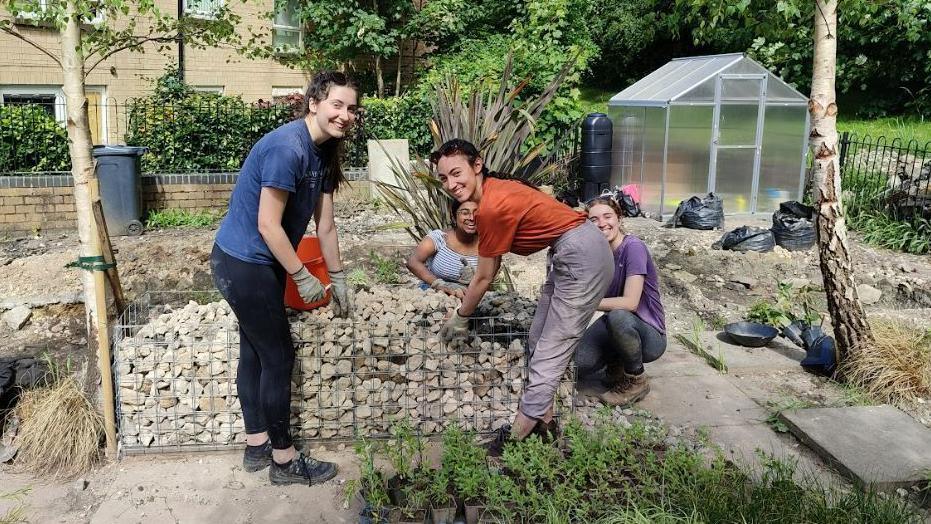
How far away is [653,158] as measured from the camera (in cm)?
1070

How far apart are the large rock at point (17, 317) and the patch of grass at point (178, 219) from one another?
315 cm

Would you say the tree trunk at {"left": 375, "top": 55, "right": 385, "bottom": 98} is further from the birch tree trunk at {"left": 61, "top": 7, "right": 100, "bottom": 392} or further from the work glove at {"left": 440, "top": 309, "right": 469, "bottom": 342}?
the work glove at {"left": 440, "top": 309, "right": 469, "bottom": 342}

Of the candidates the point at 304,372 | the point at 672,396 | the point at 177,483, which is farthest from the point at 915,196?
the point at 177,483

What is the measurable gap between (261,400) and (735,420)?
2.51m

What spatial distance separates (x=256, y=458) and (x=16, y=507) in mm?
1019

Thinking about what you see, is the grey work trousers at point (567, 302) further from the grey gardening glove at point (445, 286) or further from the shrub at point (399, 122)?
the shrub at point (399, 122)

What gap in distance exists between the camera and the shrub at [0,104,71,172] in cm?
930

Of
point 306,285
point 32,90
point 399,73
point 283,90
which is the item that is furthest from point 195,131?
point 306,285

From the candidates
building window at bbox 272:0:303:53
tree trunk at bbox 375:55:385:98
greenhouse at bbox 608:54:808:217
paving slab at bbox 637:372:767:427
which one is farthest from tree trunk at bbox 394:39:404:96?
paving slab at bbox 637:372:767:427

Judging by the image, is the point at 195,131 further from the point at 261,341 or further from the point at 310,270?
the point at 261,341

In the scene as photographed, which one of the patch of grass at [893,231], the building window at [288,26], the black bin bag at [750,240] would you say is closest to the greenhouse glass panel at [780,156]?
the patch of grass at [893,231]

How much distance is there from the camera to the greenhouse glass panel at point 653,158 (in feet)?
34.4

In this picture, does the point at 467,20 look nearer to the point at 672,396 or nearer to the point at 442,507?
the point at 672,396

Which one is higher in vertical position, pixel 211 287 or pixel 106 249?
pixel 106 249
